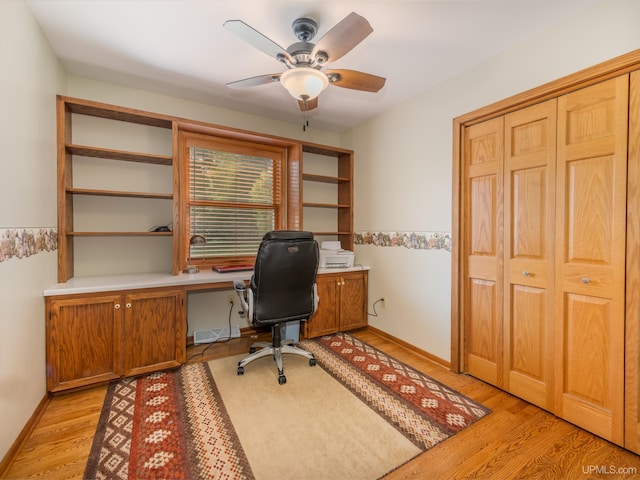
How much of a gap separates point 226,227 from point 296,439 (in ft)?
7.21

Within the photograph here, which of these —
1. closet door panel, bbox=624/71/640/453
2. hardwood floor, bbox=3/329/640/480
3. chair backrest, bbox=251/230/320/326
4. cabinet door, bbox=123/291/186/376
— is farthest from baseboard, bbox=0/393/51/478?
closet door panel, bbox=624/71/640/453

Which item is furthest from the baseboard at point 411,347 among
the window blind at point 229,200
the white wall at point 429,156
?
the window blind at point 229,200

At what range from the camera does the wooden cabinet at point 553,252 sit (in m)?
1.58

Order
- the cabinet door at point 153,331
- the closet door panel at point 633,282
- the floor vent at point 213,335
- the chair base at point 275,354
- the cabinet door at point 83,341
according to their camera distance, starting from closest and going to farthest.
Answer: the closet door panel at point 633,282
the cabinet door at point 83,341
the cabinet door at point 153,331
the chair base at point 275,354
the floor vent at point 213,335

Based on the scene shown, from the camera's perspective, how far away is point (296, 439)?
1.60 metres

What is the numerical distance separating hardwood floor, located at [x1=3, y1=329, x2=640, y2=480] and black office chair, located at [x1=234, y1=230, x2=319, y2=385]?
3.37 ft

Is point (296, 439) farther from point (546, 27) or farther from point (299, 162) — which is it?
point (546, 27)

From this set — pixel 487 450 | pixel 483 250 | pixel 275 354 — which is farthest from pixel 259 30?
pixel 487 450

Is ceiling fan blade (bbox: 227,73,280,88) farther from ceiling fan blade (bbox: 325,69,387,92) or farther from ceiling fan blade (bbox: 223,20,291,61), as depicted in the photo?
ceiling fan blade (bbox: 325,69,387,92)

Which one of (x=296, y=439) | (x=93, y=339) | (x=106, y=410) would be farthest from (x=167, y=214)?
(x=296, y=439)

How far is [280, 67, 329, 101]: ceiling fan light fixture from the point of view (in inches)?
65.9

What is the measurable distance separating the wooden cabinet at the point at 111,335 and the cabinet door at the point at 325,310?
4.08ft

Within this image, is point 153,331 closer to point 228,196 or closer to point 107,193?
point 107,193

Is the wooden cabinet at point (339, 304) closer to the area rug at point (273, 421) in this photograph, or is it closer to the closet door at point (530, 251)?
the area rug at point (273, 421)
